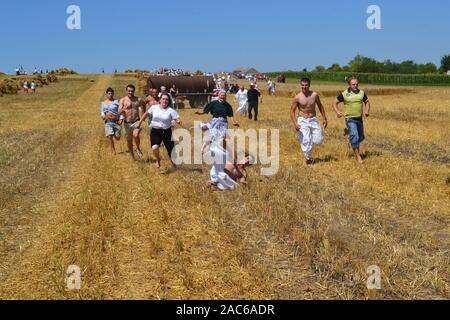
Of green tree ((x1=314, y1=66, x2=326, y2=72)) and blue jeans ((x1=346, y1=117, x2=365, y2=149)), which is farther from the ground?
green tree ((x1=314, y1=66, x2=326, y2=72))

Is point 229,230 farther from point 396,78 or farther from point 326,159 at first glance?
point 396,78

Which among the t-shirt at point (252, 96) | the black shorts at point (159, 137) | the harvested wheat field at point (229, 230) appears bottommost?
the harvested wheat field at point (229, 230)

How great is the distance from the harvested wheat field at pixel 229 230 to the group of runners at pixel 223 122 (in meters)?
0.45

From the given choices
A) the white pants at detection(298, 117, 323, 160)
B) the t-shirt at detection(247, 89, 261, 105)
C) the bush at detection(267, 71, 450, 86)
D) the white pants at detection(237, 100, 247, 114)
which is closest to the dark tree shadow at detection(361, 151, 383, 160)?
the white pants at detection(298, 117, 323, 160)

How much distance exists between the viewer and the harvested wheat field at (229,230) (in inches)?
190

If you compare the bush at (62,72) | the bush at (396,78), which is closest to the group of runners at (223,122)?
the bush at (396,78)

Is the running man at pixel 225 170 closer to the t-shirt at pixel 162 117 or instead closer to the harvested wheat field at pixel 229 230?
the harvested wheat field at pixel 229 230

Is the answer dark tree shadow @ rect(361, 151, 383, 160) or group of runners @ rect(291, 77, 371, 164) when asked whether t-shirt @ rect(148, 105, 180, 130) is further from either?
dark tree shadow @ rect(361, 151, 383, 160)

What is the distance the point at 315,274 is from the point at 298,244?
2.69 feet

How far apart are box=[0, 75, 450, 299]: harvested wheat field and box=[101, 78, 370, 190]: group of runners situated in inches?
17.6

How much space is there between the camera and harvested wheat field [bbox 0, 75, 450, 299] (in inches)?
190

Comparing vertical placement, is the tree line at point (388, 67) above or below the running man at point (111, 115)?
above

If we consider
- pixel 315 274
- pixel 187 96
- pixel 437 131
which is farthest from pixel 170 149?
pixel 187 96
